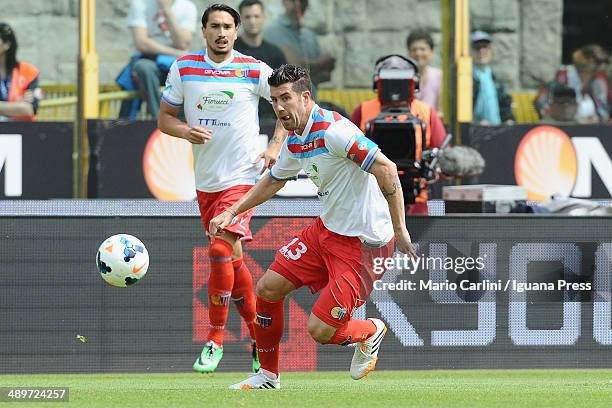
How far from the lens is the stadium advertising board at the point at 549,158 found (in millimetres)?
14016

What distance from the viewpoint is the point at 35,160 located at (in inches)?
541

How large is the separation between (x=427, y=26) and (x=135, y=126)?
164 inches

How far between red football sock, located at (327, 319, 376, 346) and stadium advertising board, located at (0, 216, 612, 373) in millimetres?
1949

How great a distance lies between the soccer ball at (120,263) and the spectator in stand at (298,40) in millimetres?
Answer: 4914

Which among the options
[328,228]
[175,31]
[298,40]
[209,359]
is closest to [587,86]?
[298,40]

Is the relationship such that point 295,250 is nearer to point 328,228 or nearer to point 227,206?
point 328,228

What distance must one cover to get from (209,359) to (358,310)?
5.42ft

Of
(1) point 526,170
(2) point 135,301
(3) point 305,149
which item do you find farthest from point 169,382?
(1) point 526,170

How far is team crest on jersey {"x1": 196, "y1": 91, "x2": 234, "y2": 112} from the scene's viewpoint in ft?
31.1

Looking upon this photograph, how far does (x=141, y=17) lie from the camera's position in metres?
14.0

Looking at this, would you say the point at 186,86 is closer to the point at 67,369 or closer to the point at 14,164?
the point at 67,369

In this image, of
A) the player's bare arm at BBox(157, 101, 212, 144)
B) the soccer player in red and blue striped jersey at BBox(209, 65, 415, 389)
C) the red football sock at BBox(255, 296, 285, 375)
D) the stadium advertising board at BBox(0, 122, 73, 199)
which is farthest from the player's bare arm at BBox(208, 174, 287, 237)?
the stadium advertising board at BBox(0, 122, 73, 199)

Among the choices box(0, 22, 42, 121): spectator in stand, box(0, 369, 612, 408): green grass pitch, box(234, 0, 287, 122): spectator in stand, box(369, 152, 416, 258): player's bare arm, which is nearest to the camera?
box(0, 369, 612, 408): green grass pitch

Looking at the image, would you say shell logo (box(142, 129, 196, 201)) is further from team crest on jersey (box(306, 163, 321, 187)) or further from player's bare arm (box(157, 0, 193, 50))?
team crest on jersey (box(306, 163, 321, 187))
